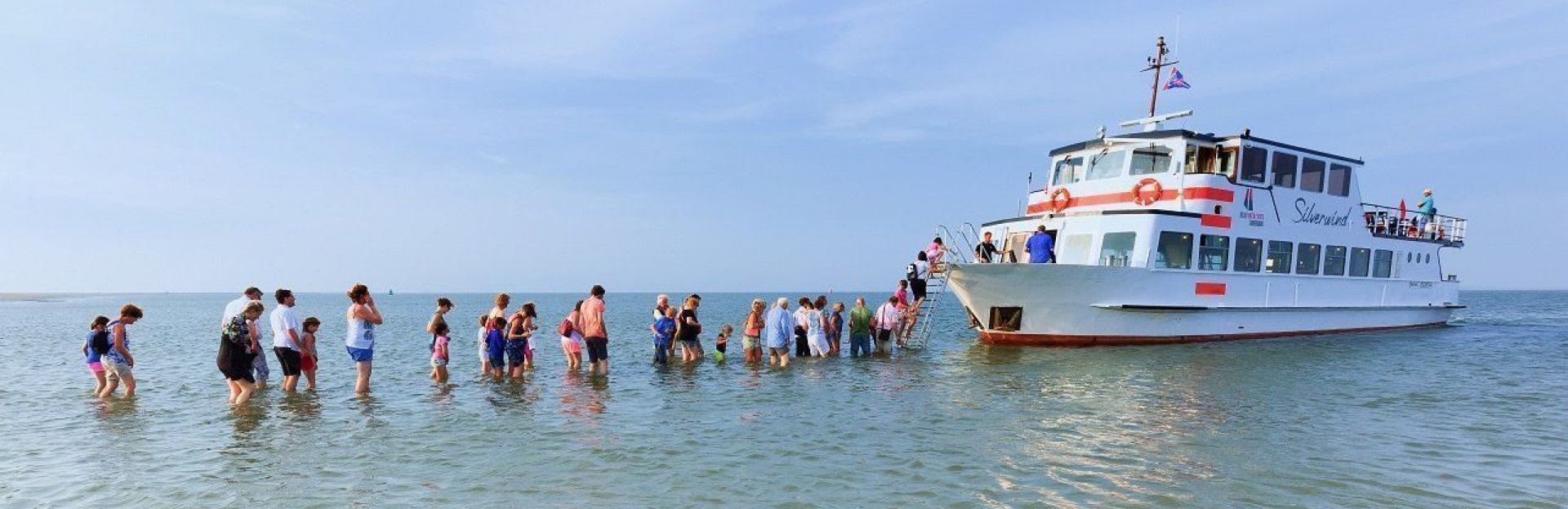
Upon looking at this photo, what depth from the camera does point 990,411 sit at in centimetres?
1070

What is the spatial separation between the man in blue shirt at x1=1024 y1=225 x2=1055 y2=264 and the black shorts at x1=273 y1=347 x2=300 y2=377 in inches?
566

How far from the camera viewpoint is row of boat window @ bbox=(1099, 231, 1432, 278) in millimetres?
18797

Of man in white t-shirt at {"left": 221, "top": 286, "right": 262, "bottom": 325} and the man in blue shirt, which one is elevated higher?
the man in blue shirt

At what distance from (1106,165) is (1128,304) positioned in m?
4.05

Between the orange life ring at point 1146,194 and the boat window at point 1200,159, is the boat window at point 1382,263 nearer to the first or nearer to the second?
the boat window at point 1200,159

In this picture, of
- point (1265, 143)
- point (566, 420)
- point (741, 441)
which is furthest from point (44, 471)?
point (1265, 143)

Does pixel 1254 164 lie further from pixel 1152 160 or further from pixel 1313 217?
pixel 1313 217

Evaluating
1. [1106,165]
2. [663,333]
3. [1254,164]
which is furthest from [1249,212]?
[663,333]

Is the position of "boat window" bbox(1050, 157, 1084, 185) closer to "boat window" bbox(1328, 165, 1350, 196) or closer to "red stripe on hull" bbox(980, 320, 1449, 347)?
"red stripe on hull" bbox(980, 320, 1449, 347)

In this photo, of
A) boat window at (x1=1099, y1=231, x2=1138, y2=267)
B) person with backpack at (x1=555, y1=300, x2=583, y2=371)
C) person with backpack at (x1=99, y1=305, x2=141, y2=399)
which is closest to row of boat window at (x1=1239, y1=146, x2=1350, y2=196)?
boat window at (x1=1099, y1=231, x2=1138, y2=267)

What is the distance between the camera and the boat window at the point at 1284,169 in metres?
→ 20.3

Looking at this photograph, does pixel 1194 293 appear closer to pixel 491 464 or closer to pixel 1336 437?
pixel 1336 437

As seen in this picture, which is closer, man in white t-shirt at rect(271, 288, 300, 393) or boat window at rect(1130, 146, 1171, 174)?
man in white t-shirt at rect(271, 288, 300, 393)

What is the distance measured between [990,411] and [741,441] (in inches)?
140
